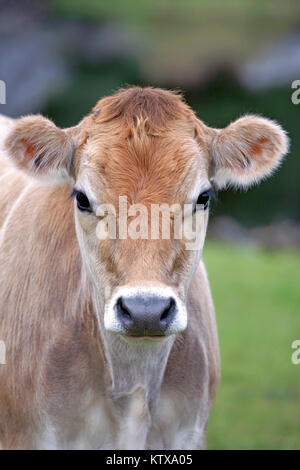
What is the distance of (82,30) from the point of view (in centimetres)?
2911

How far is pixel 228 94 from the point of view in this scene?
21.6 meters

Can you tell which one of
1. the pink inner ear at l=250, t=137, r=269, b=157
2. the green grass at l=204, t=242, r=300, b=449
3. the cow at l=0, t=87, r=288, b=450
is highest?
the pink inner ear at l=250, t=137, r=269, b=157

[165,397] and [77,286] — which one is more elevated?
[77,286]

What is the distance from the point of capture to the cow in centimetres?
400

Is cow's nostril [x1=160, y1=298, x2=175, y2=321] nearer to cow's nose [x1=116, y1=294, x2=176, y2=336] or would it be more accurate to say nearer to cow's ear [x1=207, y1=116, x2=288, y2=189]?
cow's nose [x1=116, y1=294, x2=176, y2=336]

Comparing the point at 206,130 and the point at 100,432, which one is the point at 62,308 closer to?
the point at 100,432

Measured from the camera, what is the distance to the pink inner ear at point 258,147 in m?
4.42

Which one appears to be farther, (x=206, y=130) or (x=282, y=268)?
(x=282, y=268)

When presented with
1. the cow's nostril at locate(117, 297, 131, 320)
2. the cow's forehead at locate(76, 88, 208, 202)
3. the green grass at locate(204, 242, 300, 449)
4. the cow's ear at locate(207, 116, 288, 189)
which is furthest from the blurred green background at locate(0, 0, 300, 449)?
the cow's nostril at locate(117, 297, 131, 320)

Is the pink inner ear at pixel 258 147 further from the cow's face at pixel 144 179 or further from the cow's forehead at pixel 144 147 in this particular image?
the cow's forehead at pixel 144 147

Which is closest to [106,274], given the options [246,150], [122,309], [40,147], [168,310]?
[122,309]

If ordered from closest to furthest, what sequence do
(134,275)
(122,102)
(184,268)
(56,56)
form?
(134,275) → (184,268) → (122,102) → (56,56)

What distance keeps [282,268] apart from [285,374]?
377 cm

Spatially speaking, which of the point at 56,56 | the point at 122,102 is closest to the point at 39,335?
the point at 122,102
